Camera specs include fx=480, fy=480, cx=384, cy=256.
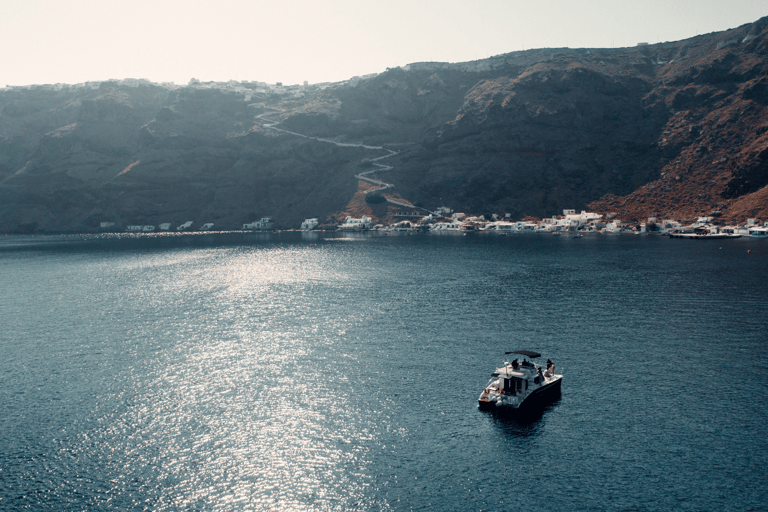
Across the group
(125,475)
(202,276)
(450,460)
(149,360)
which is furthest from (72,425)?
(202,276)

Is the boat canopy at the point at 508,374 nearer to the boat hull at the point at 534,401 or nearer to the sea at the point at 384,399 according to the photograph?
the boat hull at the point at 534,401

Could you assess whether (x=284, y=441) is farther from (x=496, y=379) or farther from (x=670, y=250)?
(x=670, y=250)

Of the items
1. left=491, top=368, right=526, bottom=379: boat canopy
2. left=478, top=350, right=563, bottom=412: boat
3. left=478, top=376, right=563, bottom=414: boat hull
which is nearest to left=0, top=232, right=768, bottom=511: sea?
left=478, top=376, right=563, bottom=414: boat hull

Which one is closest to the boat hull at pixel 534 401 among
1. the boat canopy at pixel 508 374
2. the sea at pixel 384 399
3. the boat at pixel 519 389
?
the boat at pixel 519 389

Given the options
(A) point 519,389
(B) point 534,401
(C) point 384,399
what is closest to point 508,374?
(A) point 519,389

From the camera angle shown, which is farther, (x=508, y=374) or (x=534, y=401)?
(x=508, y=374)

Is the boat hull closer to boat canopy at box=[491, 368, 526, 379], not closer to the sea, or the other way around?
the sea

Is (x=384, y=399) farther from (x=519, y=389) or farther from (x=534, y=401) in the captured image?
(x=534, y=401)
